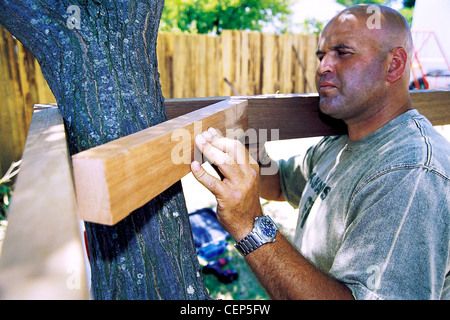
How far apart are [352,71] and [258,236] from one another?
41.8 inches

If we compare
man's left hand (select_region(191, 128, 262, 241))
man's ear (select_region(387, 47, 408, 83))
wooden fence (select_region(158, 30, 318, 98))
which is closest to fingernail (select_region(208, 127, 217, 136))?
man's left hand (select_region(191, 128, 262, 241))

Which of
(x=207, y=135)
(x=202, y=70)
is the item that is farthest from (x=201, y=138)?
(x=202, y=70)

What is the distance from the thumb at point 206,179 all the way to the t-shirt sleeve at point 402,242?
54 centimetres

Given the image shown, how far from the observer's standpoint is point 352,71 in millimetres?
1704

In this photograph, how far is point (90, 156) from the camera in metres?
0.64

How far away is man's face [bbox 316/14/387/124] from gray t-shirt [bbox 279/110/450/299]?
0.20 meters

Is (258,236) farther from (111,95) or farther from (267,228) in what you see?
(111,95)

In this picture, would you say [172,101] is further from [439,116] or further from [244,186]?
[439,116]

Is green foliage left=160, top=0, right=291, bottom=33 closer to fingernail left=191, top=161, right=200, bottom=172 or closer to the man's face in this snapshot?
the man's face

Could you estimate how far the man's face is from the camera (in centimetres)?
167

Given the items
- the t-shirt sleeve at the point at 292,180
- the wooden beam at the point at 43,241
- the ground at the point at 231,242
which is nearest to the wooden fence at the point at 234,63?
the ground at the point at 231,242

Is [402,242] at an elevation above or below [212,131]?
below
